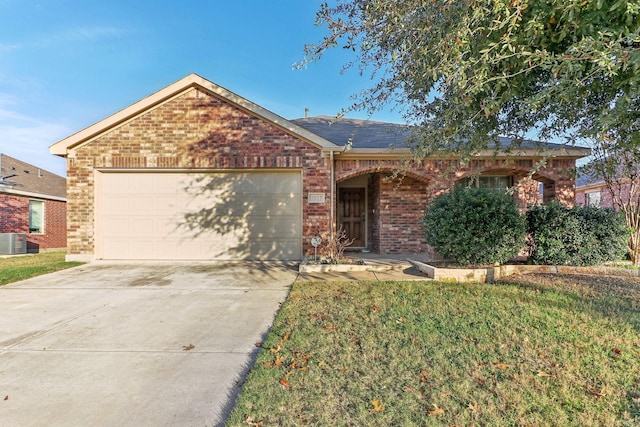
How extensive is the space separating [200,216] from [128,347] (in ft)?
18.2

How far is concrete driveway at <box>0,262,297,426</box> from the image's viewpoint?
2.31 meters

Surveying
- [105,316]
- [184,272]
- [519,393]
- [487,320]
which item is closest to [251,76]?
[184,272]

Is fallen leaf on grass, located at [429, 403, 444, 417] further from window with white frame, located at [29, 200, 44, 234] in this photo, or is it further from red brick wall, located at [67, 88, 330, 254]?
window with white frame, located at [29, 200, 44, 234]

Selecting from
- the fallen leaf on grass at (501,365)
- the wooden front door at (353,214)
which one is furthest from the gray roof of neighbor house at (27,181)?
the fallen leaf on grass at (501,365)

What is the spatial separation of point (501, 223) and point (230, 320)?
5.31 meters

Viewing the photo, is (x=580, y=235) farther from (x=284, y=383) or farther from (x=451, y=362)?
(x=284, y=383)

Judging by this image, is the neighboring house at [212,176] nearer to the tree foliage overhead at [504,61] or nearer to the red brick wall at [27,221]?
the tree foliage overhead at [504,61]

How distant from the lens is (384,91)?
4418mm

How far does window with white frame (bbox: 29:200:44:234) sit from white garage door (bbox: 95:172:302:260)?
909cm

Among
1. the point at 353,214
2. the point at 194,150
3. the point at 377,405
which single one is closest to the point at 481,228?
the point at 377,405

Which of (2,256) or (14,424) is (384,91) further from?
(2,256)

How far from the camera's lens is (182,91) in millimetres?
8273

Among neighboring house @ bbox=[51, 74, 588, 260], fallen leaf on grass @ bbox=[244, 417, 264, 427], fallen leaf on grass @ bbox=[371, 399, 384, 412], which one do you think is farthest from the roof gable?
fallen leaf on grass @ bbox=[244, 417, 264, 427]

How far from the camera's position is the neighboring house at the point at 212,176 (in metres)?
8.27
